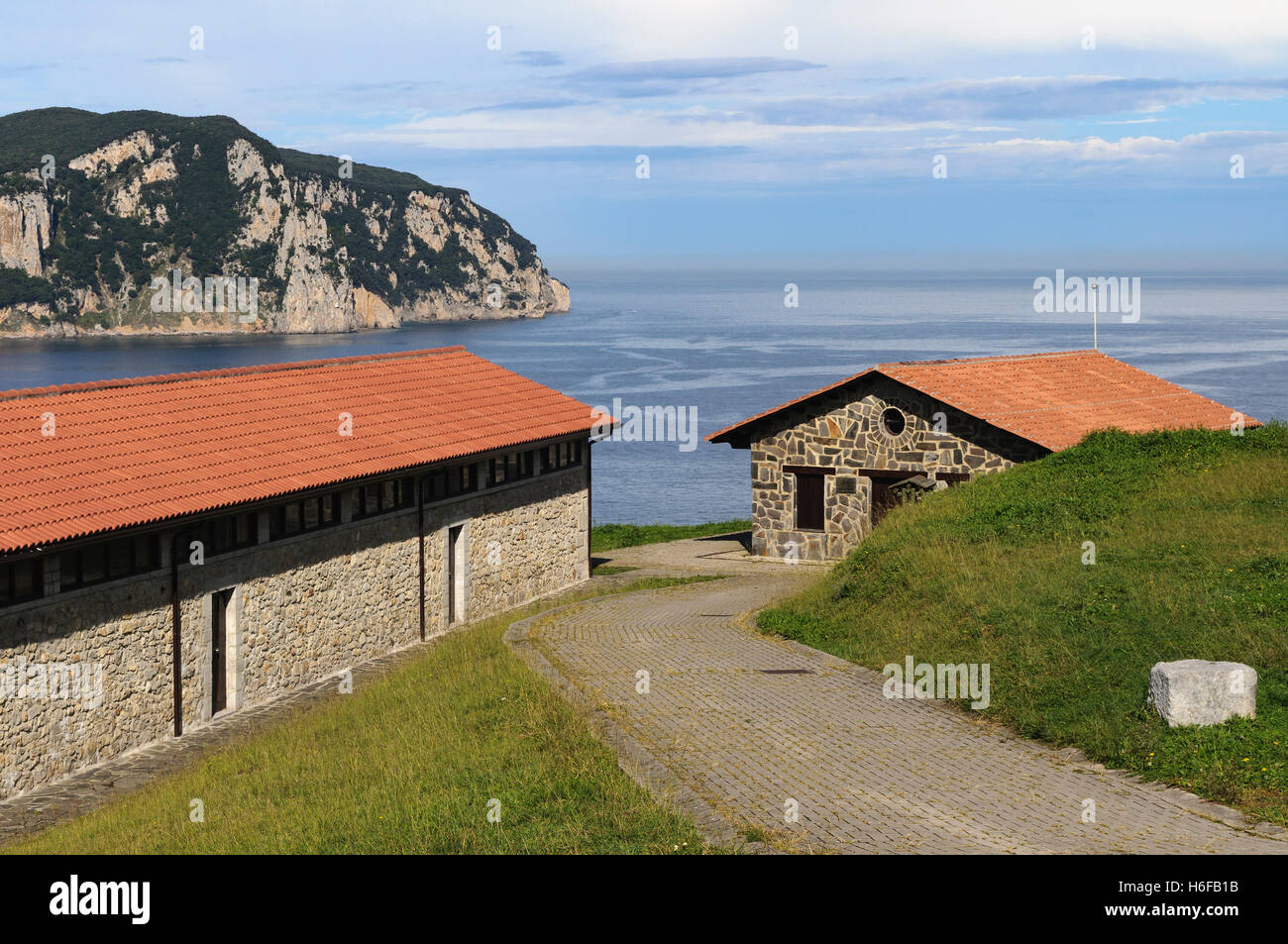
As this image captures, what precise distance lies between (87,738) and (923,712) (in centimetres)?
1037

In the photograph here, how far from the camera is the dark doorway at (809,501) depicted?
3269cm

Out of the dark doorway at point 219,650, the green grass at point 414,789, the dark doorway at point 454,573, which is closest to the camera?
the green grass at point 414,789

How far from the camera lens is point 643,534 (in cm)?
4188

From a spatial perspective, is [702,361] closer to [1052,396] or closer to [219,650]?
[1052,396]

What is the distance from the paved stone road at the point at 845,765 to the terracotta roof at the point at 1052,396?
1233 cm

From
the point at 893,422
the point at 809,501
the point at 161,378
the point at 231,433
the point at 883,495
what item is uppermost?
the point at 161,378

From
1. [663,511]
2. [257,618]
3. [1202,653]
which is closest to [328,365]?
[257,618]

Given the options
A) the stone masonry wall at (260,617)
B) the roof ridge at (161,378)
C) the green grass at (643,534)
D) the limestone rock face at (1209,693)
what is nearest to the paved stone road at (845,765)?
the limestone rock face at (1209,693)

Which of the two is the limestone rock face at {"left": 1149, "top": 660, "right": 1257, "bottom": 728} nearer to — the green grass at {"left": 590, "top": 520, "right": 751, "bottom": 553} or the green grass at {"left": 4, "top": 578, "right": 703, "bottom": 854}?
the green grass at {"left": 4, "top": 578, "right": 703, "bottom": 854}

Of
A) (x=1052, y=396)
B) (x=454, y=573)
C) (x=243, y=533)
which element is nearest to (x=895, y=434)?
(x=1052, y=396)

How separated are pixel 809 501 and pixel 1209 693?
20.5m

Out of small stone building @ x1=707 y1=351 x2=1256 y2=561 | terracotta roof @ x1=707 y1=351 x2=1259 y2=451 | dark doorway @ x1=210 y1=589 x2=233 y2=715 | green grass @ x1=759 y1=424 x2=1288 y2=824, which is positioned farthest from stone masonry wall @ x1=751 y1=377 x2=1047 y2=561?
dark doorway @ x1=210 y1=589 x2=233 y2=715

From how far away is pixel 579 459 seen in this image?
3019 centimetres

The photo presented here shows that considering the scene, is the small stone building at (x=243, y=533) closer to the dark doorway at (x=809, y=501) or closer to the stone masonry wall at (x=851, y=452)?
the stone masonry wall at (x=851, y=452)
